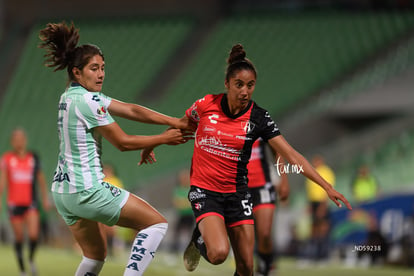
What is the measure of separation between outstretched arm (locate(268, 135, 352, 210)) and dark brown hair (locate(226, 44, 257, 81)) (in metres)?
0.60

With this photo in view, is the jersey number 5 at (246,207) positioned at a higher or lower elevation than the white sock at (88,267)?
higher

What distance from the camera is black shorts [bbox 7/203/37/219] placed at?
11.3 metres

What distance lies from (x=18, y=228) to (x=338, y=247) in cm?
750

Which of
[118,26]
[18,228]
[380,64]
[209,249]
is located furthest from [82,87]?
[118,26]

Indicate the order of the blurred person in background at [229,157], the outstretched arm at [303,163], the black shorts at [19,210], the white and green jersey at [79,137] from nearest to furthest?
1. the white and green jersey at [79,137]
2. the outstretched arm at [303,163]
3. the blurred person in background at [229,157]
4. the black shorts at [19,210]

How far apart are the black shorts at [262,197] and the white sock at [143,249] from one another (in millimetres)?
2531

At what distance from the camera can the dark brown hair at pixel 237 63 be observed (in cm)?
618

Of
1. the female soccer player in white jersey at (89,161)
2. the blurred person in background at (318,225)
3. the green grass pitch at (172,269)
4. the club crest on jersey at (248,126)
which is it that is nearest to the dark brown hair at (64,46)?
the female soccer player in white jersey at (89,161)

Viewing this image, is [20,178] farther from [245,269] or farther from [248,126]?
[248,126]

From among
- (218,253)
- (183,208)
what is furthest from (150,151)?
(183,208)

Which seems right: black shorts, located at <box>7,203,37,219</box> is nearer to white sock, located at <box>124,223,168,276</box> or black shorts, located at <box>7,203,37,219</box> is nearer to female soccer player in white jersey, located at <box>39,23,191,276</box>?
female soccer player in white jersey, located at <box>39,23,191,276</box>

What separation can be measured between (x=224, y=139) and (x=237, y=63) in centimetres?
65

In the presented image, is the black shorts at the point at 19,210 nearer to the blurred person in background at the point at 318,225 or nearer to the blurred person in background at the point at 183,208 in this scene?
the blurred person in background at the point at 183,208

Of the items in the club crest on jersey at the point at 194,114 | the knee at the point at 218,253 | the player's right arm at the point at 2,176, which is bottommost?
the knee at the point at 218,253
